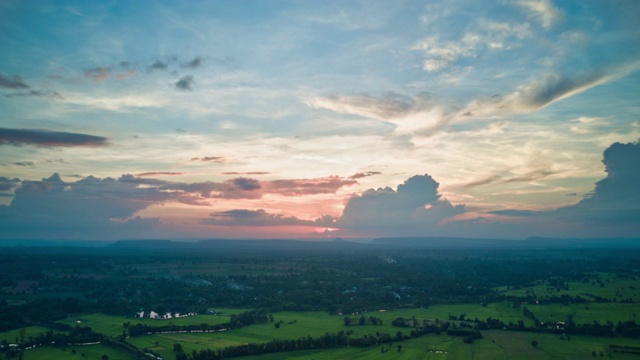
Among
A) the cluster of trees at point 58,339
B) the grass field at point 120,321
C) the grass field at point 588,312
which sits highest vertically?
the grass field at point 588,312

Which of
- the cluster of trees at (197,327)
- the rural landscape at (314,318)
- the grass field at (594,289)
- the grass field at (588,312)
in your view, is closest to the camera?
the rural landscape at (314,318)

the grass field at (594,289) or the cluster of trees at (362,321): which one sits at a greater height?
the grass field at (594,289)

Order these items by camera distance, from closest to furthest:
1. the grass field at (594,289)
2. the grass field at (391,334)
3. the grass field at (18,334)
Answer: the grass field at (391,334) < the grass field at (18,334) < the grass field at (594,289)

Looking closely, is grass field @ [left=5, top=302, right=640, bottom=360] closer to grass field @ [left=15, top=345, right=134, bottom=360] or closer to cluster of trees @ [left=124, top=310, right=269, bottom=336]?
grass field @ [left=15, top=345, right=134, bottom=360]

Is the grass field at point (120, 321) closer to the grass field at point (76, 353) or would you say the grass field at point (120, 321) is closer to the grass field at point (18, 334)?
the grass field at point (18, 334)

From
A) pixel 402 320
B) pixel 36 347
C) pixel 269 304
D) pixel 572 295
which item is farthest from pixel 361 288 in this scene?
pixel 36 347

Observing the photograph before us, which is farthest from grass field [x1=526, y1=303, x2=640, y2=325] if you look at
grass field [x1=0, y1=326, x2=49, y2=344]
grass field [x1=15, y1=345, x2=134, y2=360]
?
grass field [x1=0, y1=326, x2=49, y2=344]

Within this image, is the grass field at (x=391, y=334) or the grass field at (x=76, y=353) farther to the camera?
the grass field at (x=391, y=334)

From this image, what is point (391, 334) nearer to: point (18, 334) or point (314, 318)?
point (314, 318)

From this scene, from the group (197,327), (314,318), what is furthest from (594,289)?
(197,327)

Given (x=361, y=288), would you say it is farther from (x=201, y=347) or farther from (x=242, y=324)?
(x=201, y=347)

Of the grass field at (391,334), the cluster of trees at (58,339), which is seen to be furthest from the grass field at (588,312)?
the cluster of trees at (58,339)
